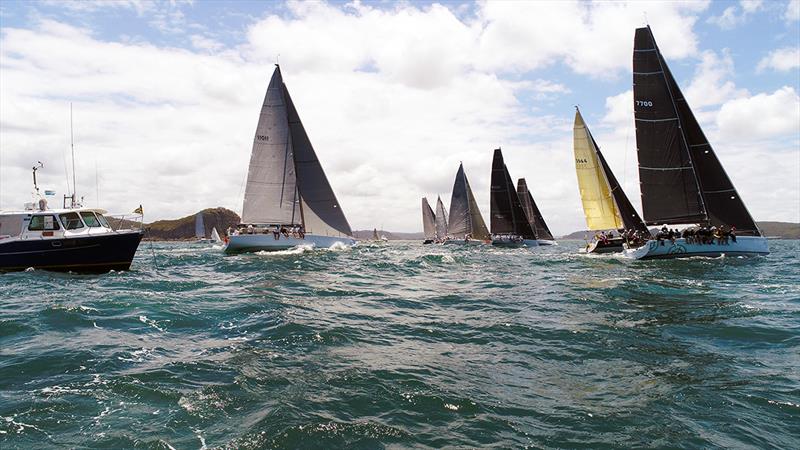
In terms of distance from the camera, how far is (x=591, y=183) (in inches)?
1740

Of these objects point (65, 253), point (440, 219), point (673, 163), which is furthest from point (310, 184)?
point (440, 219)

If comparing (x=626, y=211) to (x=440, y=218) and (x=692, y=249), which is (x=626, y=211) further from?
(x=440, y=218)

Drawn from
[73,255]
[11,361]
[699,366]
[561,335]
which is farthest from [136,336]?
[73,255]

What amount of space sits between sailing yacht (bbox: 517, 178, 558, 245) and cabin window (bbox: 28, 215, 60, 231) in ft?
219

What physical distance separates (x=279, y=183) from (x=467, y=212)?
4456cm

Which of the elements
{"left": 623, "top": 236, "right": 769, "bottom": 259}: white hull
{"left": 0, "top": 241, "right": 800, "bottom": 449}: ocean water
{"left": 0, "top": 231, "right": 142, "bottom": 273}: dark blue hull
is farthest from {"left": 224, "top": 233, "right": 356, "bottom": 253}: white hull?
{"left": 623, "top": 236, "right": 769, "bottom": 259}: white hull

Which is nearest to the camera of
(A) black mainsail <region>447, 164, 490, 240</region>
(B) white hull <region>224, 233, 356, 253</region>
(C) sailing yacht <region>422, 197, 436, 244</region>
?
(B) white hull <region>224, 233, 356, 253</region>

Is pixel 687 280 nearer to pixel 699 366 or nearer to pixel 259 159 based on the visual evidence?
pixel 699 366

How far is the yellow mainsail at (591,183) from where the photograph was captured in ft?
144

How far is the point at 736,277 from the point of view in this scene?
20875mm

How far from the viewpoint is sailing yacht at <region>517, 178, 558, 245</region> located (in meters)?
80.2

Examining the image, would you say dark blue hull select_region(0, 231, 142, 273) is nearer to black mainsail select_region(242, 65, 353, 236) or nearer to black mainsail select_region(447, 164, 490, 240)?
black mainsail select_region(242, 65, 353, 236)

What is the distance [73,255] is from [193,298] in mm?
12213

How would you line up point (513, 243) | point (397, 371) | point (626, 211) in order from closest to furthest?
1. point (397, 371)
2. point (626, 211)
3. point (513, 243)
